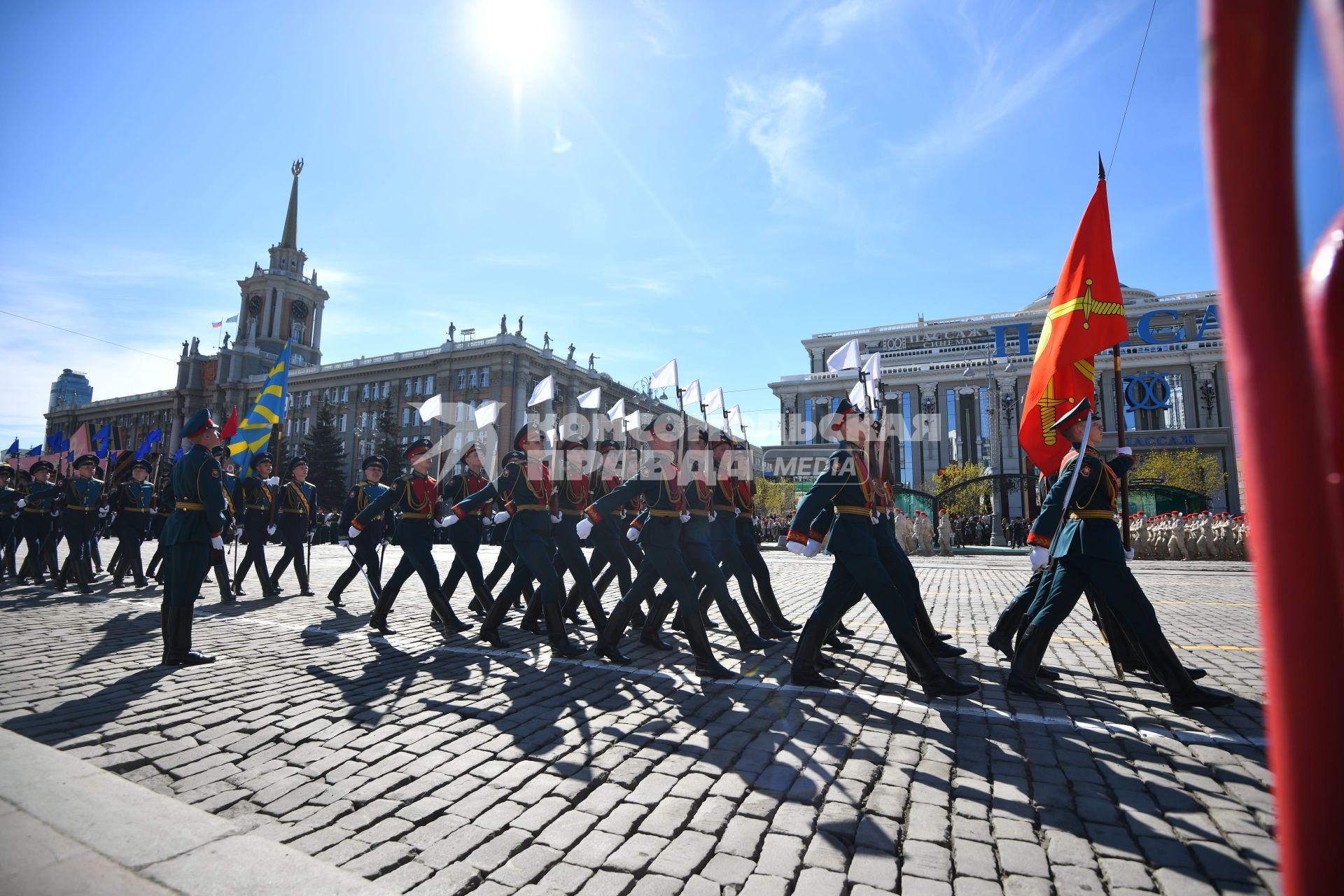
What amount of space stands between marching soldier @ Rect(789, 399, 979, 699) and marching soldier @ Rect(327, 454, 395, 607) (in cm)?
565

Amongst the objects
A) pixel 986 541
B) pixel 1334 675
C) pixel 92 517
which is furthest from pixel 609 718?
pixel 986 541

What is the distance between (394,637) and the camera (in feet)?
24.2

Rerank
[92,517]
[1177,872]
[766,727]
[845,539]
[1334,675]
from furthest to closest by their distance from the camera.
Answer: [92,517]
[845,539]
[766,727]
[1177,872]
[1334,675]

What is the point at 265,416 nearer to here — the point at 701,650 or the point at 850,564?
the point at 701,650

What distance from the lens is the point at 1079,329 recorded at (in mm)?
7262

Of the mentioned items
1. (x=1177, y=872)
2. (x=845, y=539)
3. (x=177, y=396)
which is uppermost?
(x=177, y=396)

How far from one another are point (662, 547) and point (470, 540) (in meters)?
3.31

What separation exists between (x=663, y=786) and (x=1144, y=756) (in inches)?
99.6

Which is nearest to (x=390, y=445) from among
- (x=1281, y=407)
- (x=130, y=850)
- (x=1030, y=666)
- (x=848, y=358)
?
(x=848, y=358)

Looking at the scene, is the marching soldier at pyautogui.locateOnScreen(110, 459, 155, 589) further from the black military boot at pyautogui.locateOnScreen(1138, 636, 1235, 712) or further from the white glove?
the black military boot at pyautogui.locateOnScreen(1138, 636, 1235, 712)

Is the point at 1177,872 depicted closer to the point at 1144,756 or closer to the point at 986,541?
the point at 1144,756

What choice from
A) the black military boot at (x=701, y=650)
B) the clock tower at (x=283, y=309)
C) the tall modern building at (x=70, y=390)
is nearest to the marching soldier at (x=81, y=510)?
the black military boot at (x=701, y=650)

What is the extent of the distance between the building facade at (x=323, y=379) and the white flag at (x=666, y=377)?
135 feet

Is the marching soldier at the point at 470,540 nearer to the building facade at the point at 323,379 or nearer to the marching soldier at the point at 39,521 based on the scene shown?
the marching soldier at the point at 39,521
